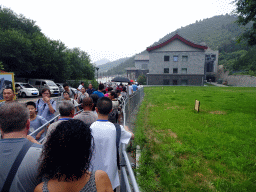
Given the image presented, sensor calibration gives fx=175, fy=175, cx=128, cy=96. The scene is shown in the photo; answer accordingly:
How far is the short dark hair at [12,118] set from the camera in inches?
68.2

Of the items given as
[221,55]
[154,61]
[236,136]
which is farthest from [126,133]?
[221,55]

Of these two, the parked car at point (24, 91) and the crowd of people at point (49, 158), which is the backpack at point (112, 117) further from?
the parked car at point (24, 91)

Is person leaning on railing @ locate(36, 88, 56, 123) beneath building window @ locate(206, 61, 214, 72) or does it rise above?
beneath

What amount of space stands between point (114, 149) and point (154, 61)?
43.5m

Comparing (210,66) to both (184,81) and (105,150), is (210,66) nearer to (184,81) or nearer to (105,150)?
(184,81)

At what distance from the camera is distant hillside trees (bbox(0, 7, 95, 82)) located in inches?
912

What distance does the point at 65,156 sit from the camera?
124 centimetres

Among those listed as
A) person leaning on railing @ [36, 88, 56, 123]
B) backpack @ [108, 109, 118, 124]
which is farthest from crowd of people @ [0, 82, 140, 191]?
person leaning on railing @ [36, 88, 56, 123]

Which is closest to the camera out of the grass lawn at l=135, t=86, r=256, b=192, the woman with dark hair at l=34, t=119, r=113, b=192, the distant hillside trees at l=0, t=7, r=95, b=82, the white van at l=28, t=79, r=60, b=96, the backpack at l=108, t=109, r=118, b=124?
the woman with dark hair at l=34, t=119, r=113, b=192

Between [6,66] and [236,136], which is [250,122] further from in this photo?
[6,66]

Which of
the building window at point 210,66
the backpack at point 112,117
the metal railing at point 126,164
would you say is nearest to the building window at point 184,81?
the building window at point 210,66

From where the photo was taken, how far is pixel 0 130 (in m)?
1.75

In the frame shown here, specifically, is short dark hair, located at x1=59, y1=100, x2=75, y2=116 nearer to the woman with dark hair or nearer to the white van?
the woman with dark hair

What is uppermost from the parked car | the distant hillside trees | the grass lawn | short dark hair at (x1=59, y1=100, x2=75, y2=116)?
the distant hillside trees
